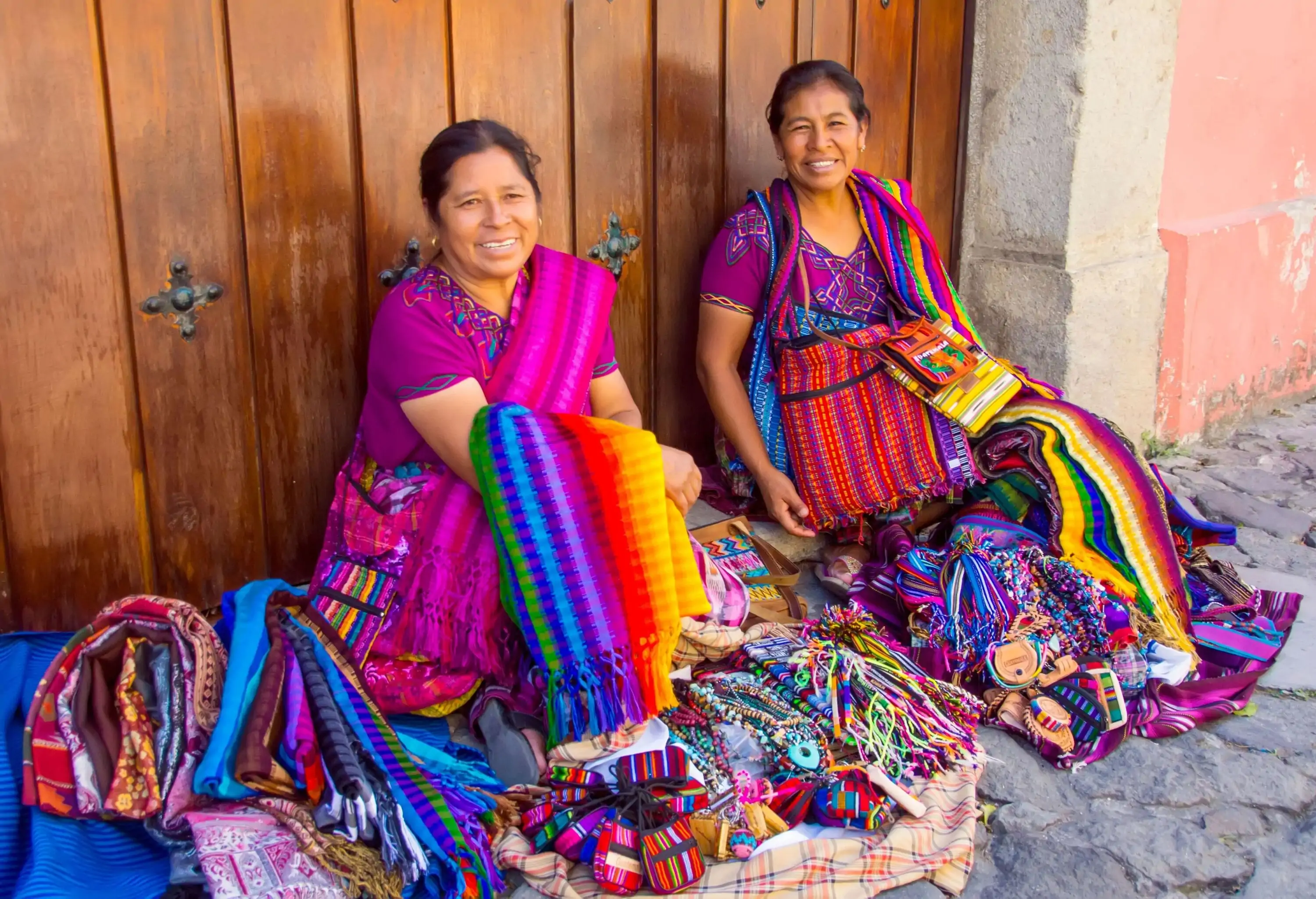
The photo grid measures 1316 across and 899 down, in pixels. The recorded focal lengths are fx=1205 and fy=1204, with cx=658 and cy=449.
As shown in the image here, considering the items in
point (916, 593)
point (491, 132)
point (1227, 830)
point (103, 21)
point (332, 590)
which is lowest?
point (1227, 830)

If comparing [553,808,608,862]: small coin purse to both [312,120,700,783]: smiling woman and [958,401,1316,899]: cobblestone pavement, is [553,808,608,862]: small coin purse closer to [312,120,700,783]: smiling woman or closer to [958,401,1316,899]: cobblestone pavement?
[312,120,700,783]: smiling woman

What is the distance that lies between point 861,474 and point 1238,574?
1080mm

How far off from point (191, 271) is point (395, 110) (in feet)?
1.79

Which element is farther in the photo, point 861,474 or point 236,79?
point 861,474

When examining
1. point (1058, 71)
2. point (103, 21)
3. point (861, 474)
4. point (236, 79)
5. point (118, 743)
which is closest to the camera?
point (118, 743)

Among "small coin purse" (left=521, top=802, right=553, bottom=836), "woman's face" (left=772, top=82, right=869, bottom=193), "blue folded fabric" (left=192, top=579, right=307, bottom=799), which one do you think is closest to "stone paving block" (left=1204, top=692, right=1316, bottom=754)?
"small coin purse" (left=521, top=802, right=553, bottom=836)

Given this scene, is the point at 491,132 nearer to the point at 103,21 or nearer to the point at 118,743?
the point at 103,21

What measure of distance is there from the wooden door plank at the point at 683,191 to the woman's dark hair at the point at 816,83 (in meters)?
0.20

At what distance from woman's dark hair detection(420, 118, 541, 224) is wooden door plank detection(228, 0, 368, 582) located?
23 cm

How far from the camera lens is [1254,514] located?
365 cm

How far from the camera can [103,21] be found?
209 cm

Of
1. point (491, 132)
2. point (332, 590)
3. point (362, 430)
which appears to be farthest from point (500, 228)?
point (332, 590)

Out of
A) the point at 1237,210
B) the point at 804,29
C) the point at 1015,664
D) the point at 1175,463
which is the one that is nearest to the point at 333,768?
→ the point at 1015,664

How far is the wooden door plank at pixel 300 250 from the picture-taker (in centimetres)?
231
